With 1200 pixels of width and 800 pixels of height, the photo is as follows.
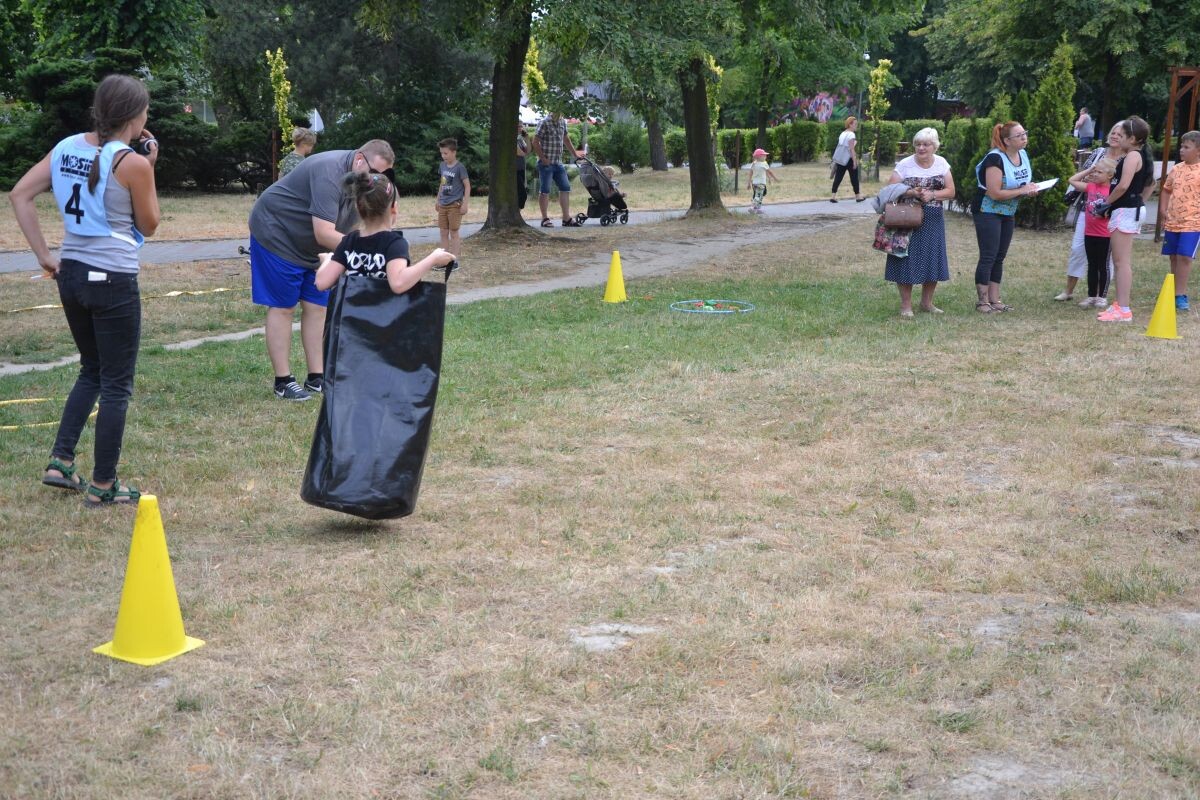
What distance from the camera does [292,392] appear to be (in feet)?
26.1

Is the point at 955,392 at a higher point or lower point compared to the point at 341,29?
lower

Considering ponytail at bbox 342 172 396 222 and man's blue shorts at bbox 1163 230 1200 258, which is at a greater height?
ponytail at bbox 342 172 396 222

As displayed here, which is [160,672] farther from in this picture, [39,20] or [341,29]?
[39,20]

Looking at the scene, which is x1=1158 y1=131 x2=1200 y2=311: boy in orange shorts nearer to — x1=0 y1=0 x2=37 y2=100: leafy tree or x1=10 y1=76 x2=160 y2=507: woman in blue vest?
x1=10 y1=76 x2=160 y2=507: woman in blue vest

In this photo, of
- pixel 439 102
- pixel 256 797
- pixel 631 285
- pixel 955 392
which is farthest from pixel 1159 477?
pixel 439 102

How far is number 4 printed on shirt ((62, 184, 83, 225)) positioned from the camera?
5.37m

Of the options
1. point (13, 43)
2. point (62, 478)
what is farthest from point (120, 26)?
point (62, 478)

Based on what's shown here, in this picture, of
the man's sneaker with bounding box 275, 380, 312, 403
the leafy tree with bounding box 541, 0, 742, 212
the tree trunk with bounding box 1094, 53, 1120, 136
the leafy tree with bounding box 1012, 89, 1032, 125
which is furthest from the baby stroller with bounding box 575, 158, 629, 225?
the tree trunk with bounding box 1094, 53, 1120, 136

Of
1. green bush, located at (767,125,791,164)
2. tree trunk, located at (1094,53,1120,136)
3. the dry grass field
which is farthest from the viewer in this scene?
green bush, located at (767,125,791,164)

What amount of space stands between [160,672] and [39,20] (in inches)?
1315

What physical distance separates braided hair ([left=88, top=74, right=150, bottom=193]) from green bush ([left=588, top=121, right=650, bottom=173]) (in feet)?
114

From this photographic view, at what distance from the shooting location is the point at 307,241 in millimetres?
7664

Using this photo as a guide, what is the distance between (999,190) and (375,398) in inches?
283

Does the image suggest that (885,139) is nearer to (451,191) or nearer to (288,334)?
(451,191)
